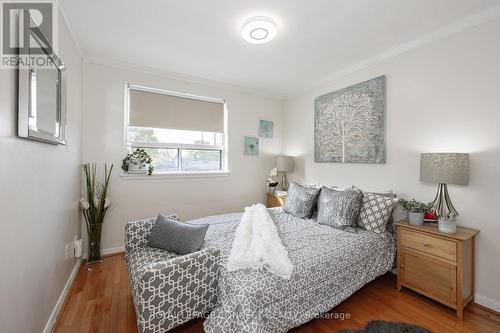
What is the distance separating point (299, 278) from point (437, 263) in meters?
1.34

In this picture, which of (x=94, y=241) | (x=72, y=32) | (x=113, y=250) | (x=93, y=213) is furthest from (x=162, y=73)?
(x=113, y=250)

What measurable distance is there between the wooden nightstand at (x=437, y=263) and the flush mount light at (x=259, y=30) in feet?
7.57

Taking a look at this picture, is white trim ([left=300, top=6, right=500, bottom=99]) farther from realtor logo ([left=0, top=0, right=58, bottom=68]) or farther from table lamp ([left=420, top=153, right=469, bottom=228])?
realtor logo ([left=0, top=0, right=58, bottom=68])

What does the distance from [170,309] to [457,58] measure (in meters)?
3.33

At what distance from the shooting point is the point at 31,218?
54.7 inches

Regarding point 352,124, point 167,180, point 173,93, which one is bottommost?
point 167,180

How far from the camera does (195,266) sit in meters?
1.52

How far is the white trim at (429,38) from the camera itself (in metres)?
1.94

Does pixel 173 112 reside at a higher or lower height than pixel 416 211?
higher

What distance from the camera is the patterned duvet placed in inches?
54.4

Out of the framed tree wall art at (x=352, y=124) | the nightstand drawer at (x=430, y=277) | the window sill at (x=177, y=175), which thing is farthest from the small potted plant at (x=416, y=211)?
the window sill at (x=177, y=175)

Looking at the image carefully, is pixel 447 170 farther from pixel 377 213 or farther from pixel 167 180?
pixel 167 180

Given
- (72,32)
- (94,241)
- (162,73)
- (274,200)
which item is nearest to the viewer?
(72,32)

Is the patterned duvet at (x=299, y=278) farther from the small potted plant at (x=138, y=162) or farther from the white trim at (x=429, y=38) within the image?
the white trim at (x=429, y=38)
